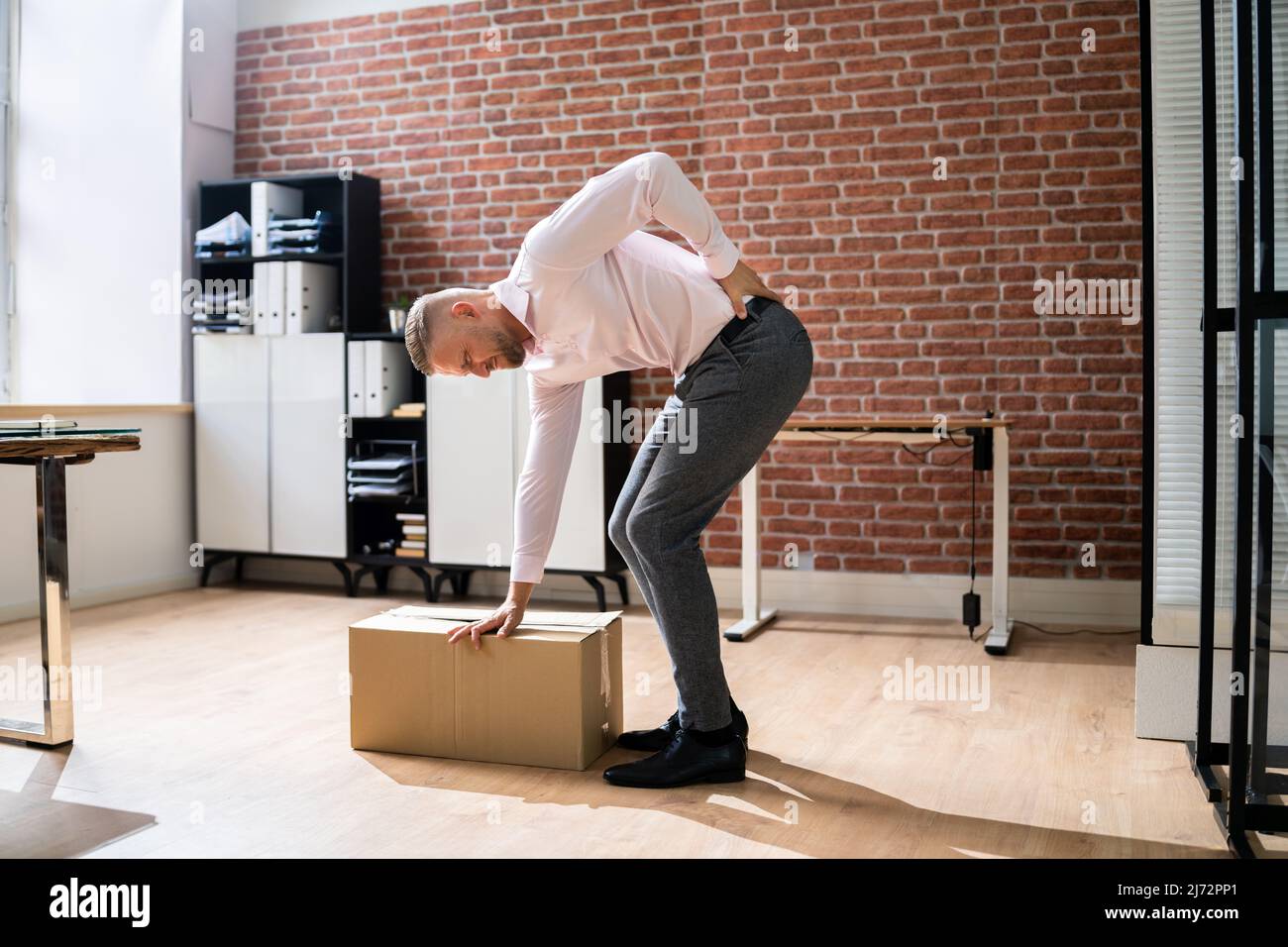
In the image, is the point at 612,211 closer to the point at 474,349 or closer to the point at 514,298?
the point at 514,298

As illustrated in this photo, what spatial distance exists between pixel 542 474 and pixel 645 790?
0.70 metres

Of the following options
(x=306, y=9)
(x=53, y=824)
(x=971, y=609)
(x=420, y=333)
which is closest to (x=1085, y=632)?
(x=971, y=609)

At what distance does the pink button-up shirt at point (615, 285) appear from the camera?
2.06m

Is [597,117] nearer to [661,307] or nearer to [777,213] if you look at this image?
[777,213]

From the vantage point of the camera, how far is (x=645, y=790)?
7.60 ft

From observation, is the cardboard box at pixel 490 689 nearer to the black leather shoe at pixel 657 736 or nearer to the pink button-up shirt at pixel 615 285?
the black leather shoe at pixel 657 736

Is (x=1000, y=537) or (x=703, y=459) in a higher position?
(x=703, y=459)

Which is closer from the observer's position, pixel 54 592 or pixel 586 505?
pixel 54 592

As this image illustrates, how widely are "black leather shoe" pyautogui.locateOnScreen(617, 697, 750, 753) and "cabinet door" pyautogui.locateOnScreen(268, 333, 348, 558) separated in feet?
8.88

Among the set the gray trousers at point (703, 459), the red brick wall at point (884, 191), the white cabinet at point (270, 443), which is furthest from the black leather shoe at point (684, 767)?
the white cabinet at point (270, 443)

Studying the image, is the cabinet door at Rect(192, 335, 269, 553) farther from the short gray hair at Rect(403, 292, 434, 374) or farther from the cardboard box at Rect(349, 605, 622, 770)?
the short gray hair at Rect(403, 292, 434, 374)

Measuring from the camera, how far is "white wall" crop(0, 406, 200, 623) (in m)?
4.38

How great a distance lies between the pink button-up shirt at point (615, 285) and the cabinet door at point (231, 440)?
10.1 feet
